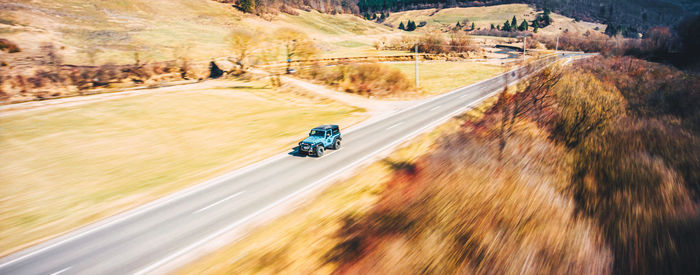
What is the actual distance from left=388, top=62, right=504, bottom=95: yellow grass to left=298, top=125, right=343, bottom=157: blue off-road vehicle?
909 inches

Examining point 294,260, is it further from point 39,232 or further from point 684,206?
point 684,206

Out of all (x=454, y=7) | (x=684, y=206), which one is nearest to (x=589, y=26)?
(x=454, y=7)

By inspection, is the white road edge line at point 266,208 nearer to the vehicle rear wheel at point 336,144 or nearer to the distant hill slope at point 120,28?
the vehicle rear wheel at point 336,144

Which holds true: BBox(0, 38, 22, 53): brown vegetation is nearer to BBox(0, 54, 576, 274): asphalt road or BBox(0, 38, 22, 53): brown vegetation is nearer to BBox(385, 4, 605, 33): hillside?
BBox(0, 54, 576, 274): asphalt road

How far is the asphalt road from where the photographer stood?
30.5 feet

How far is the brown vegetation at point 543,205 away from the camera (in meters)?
8.04

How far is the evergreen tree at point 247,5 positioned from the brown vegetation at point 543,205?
8054 cm

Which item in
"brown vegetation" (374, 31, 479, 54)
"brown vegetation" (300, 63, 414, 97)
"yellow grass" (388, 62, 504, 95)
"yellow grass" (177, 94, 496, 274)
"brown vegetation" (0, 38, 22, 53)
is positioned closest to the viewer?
"yellow grass" (177, 94, 496, 274)

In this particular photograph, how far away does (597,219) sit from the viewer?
988cm

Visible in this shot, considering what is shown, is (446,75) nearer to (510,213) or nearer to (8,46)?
(510,213)

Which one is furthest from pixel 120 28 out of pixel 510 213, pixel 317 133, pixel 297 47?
pixel 510 213

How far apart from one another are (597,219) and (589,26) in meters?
180

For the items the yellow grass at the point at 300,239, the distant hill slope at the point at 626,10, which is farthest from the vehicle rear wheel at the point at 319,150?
the distant hill slope at the point at 626,10

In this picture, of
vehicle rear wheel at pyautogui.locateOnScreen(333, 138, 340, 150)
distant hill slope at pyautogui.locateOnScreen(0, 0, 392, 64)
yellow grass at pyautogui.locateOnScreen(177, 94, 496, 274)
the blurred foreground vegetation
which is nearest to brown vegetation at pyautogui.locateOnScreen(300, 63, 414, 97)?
vehicle rear wheel at pyautogui.locateOnScreen(333, 138, 340, 150)
